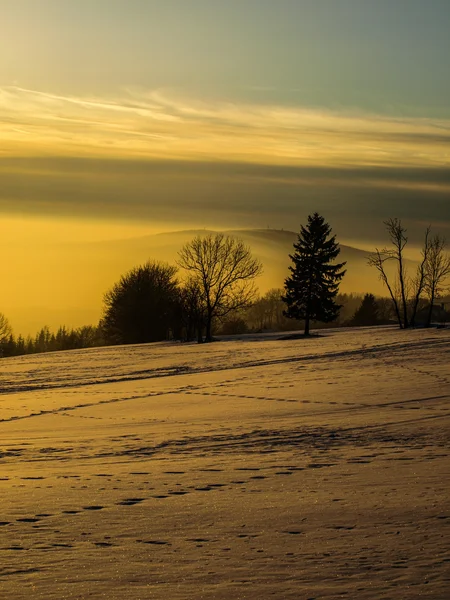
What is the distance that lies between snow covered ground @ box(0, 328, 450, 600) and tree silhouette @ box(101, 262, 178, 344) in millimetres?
66103

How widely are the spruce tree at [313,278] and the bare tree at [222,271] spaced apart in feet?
13.3

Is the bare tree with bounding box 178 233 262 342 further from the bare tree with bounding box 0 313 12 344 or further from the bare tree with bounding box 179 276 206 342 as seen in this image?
the bare tree with bounding box 0 313 12 344

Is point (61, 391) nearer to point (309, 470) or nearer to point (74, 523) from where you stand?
point (309, 470)

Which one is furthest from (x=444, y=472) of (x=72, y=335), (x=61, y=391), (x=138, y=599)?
(x=72, y=335)

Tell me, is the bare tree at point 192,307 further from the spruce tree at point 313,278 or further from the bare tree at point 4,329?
the bare tree at point 4,329

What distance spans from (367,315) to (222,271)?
2828cm

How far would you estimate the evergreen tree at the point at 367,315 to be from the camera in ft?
316

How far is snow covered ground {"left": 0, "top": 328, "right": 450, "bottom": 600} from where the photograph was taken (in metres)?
6.59

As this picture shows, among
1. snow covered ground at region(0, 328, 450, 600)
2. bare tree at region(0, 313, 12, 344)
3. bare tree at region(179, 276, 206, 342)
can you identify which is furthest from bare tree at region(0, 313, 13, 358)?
snow covered ground at region(0, 328, 450, 600)

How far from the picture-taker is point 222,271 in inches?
2906

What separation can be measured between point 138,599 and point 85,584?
49 cm

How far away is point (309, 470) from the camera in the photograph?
432 inches

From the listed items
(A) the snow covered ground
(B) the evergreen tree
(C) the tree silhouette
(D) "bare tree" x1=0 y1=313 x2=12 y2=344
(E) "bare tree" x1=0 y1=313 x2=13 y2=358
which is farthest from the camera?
(D) "bare tree" x1=0 y1=313 x2=12 y2=344

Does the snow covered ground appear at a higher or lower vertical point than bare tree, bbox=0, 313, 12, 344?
lower
